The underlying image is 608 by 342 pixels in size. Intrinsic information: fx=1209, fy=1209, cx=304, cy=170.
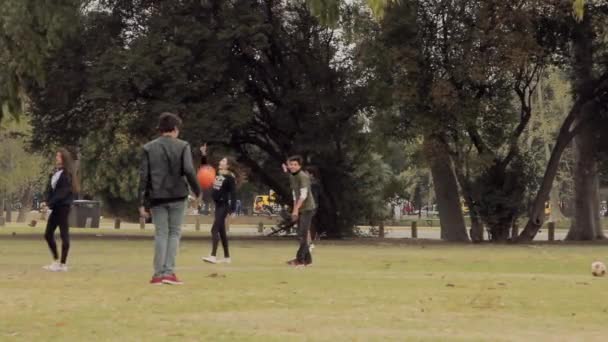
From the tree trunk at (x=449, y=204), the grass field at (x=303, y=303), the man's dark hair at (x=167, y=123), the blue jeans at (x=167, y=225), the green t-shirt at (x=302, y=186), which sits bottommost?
the grass field at (x=303, y=303)

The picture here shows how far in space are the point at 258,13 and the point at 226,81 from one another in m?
2.45

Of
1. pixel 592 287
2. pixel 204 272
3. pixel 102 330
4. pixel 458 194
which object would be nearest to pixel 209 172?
pixel 204 272

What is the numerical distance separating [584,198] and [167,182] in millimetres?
31679

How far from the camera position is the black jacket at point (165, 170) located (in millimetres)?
14938

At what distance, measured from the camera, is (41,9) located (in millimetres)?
35750

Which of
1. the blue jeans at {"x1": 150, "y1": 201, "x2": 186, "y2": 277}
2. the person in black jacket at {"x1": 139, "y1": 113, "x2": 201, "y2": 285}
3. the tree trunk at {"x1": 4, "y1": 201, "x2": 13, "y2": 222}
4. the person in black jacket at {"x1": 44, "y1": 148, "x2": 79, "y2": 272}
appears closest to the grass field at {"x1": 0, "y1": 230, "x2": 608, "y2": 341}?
the blue jeans at {"x1": 150, "y1": 201, "x2": 186, "y2": 277}

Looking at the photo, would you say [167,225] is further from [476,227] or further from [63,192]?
[476,227]

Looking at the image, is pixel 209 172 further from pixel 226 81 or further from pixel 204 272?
pixel 226 81

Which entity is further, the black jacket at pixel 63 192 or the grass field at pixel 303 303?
A: the black jacket at pixel 63 192

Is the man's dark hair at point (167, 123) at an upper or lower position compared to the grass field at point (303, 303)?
upper

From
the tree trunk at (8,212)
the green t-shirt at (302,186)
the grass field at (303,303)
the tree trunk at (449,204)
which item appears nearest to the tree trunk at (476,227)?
the tree trunk at (449,204)

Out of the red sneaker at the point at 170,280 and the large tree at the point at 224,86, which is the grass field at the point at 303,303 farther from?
the large tree at the point at 224,86

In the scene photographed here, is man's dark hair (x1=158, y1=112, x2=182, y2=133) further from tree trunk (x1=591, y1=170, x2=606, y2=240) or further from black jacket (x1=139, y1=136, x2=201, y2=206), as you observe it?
tree trunk (x1=591, y1=170, x2=606, y2=240)

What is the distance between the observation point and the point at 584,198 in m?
44.3
